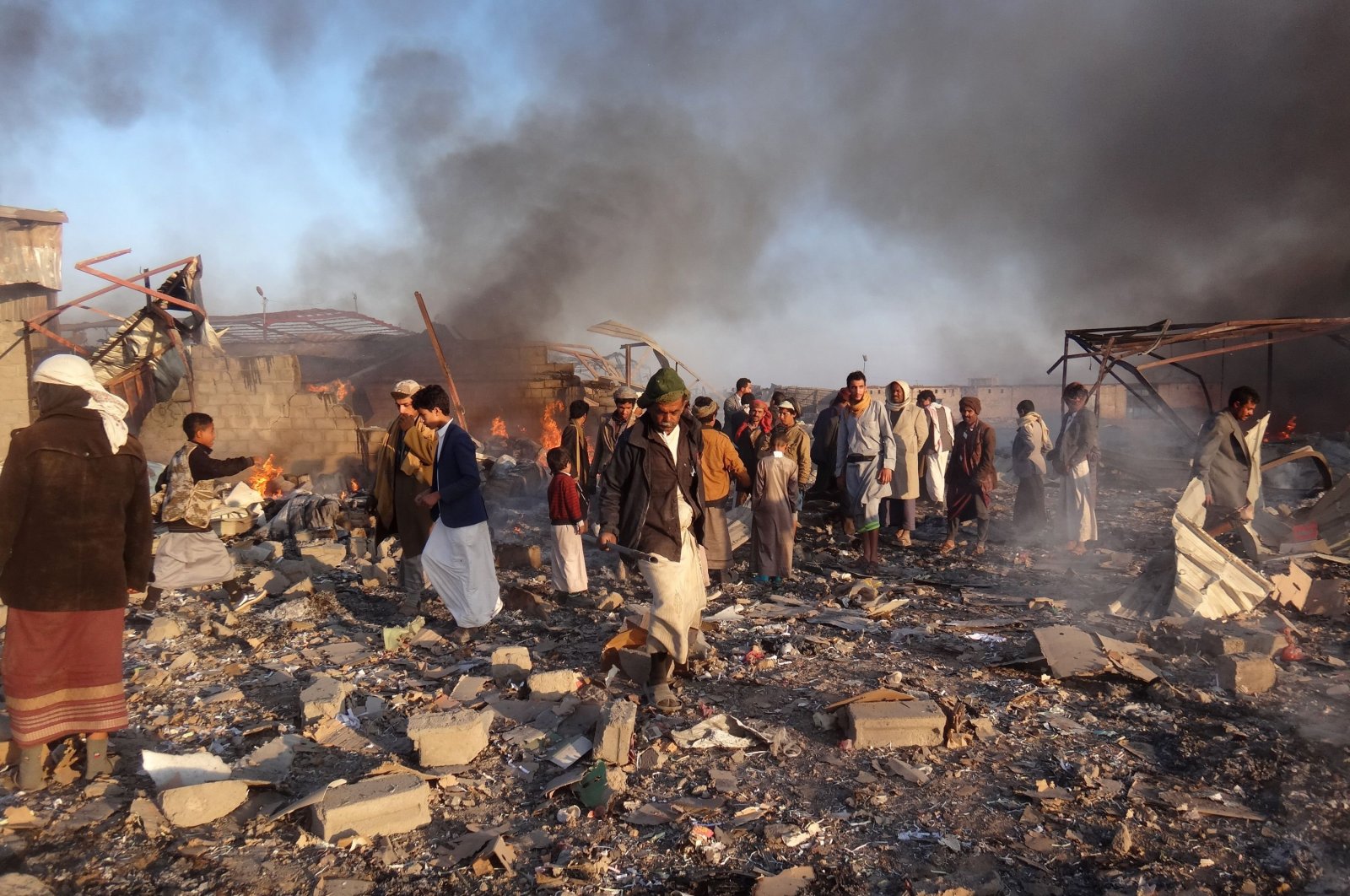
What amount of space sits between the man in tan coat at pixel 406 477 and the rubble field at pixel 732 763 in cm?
76

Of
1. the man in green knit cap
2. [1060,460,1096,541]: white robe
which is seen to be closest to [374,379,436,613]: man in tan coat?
the man in green knit cap

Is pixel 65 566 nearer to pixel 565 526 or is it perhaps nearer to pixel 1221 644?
pixel 565 526

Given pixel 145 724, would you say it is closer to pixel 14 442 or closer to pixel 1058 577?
pixel 14 442

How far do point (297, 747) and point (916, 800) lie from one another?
2.79 m

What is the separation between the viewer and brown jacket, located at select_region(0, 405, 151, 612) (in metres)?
3.29

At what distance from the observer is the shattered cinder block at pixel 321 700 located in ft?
13.3

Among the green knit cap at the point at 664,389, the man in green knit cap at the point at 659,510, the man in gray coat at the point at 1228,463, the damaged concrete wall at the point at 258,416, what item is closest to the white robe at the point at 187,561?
the man in green knit cap at the point at 659,510

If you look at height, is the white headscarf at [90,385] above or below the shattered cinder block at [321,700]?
above

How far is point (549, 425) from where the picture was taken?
13906mm

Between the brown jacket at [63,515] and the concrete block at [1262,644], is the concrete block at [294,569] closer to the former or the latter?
the brown jacket at [63,515]

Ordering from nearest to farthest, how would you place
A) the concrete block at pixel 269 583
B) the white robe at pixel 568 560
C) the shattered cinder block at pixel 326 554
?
1. the white robe at pixel 568 560
2. the concrete block at pixel 269 583
3. the shattered cinder block at pixel 326 554

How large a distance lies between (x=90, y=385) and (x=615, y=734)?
270cm

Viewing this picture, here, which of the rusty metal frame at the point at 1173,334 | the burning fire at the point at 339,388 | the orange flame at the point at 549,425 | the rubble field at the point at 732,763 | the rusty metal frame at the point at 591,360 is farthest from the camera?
the rusty metal frame at the point at 591,360

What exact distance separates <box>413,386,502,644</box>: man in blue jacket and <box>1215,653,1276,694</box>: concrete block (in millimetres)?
4381
